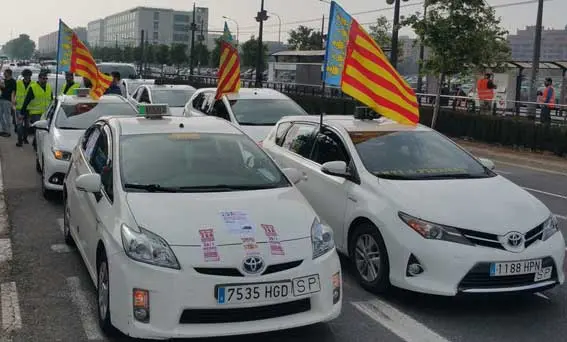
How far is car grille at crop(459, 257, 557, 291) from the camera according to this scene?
5523 millimetres

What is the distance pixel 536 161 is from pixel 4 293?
48.8 feet

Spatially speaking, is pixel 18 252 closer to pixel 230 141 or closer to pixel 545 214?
pixel 230 141

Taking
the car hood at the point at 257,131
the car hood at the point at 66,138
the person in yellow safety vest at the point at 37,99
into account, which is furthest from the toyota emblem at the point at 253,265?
the person in yellow safety vest at the point at 37,99

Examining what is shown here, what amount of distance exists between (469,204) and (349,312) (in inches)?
52.1

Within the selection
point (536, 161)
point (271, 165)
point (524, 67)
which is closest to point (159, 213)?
point (271, 165)

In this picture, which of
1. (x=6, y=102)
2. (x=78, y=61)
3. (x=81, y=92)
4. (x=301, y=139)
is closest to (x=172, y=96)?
(x=78, y=61)

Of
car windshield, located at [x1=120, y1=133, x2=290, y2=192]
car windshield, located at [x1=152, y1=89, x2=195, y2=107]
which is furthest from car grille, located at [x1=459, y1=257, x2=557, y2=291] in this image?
car windshield, located at [x1=152, y1=89, x2=195, y2=107]

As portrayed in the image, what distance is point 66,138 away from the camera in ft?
34.7

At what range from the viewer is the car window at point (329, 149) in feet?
23.4

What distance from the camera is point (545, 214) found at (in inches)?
239

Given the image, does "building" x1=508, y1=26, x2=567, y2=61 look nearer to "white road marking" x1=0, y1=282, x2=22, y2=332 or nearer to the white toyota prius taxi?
the white toyota prius taxi

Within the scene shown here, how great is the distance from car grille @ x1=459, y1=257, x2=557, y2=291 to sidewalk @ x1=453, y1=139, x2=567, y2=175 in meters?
11.7

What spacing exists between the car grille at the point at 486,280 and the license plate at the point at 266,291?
144 cm

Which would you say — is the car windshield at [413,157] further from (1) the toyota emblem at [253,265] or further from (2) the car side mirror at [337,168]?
(1) the toyota emblem at [253,265]
